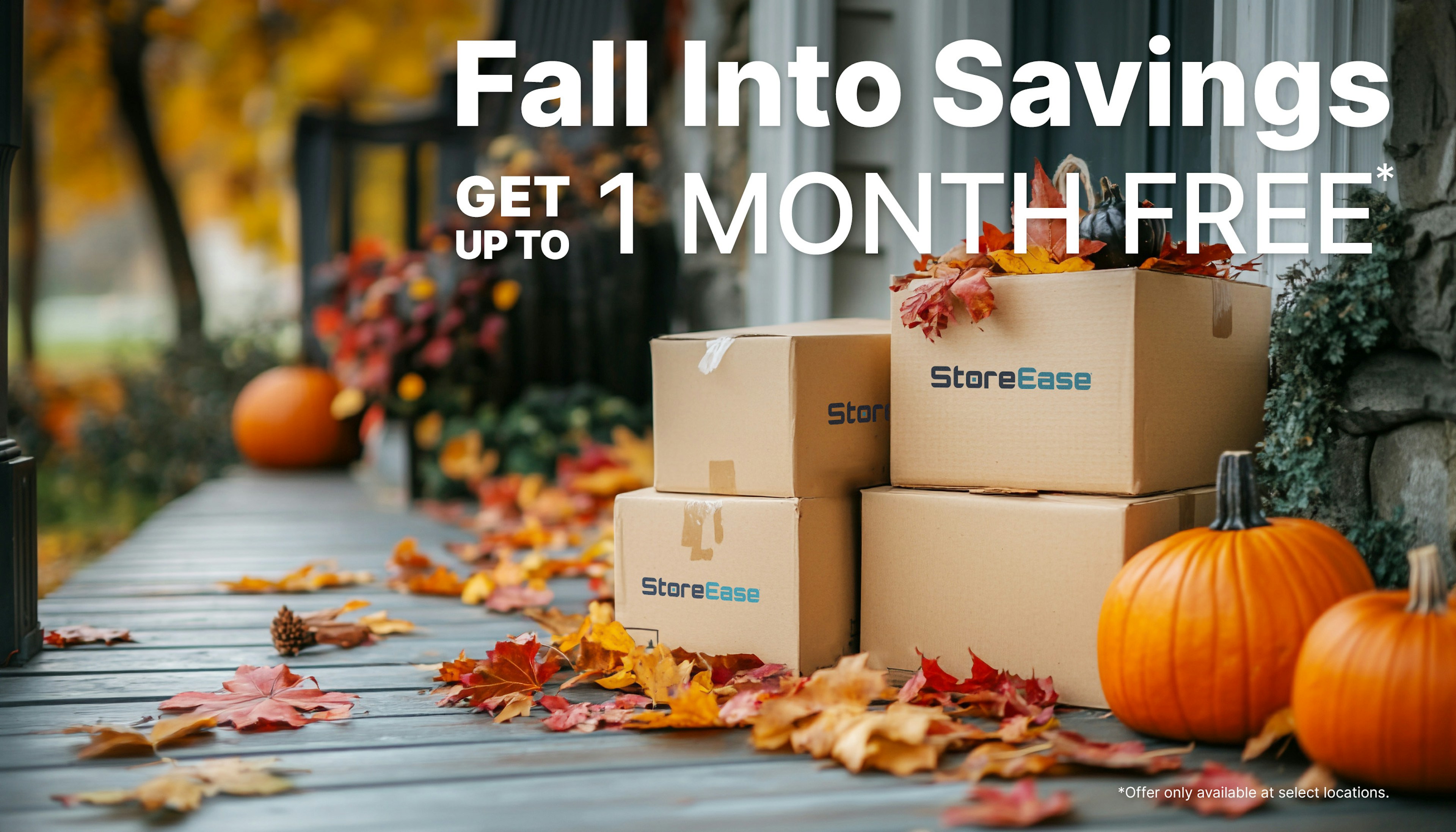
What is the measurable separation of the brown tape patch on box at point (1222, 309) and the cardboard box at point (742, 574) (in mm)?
606

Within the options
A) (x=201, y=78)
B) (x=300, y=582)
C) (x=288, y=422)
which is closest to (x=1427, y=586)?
(x=300, y=582)

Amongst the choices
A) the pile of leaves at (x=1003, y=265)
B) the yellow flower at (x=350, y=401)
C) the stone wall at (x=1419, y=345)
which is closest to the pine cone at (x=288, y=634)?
the pile of leaves at (x=1003, y=265)

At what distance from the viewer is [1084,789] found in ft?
3.84

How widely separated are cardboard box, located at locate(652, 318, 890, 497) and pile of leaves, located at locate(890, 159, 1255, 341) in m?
0.14

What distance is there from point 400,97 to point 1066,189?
28.5 feet

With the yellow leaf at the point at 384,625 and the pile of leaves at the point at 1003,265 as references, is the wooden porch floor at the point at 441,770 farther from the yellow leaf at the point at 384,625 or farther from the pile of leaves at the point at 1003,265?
the pile of leaves at the point at 1003,265

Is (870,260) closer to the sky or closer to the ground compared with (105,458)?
closer to the sky

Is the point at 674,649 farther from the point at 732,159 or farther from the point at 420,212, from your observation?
the point at 420,212

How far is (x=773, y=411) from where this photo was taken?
165 cm

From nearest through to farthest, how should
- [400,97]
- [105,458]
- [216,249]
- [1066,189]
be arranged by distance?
[1066,189] → [105,458] → [400,97] → [216,249]

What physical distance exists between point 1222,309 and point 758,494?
2.50 ft

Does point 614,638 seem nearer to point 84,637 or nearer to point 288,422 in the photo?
point 84,637

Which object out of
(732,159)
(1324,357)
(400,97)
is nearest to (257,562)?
(732,159)

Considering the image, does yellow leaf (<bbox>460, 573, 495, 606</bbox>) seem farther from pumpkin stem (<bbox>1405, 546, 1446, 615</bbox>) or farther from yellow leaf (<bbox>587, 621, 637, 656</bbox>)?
pumpkin stem (<bbox>1405, 546, 1446, 615</bbox>)
